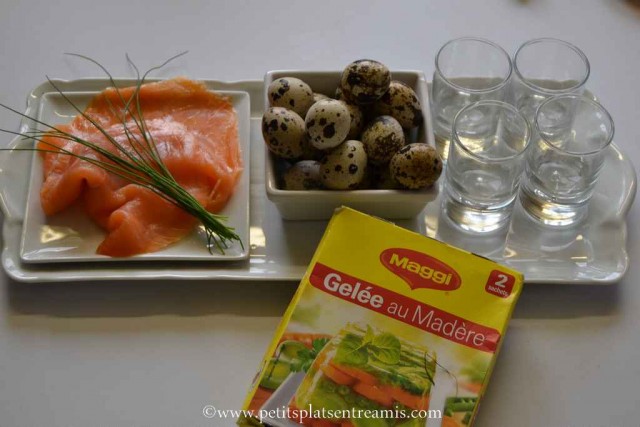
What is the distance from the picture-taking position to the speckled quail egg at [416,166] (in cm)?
103

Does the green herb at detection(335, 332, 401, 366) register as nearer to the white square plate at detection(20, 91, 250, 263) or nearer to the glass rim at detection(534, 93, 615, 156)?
the white square plate at detection(20, 91, 250, 263)

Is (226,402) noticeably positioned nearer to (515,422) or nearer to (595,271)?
(515,422)

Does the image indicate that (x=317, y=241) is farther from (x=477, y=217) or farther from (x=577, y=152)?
(x=577, y=152)

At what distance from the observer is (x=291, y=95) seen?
1.09 meters

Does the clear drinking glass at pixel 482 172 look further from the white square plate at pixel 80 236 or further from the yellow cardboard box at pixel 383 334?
the white square plate at pixel 80 236

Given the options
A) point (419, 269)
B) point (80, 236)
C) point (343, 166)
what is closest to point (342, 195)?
point (343, 166)

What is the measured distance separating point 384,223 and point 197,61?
0.53m

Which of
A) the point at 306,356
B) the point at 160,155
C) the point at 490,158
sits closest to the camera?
the point at 306,356

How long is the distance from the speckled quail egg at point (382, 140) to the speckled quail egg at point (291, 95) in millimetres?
102

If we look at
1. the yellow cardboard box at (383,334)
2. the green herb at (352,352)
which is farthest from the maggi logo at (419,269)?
the green herb at (352,352)

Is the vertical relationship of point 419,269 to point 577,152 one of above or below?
below

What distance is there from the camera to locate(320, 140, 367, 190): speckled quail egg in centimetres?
104

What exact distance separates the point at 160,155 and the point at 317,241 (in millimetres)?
278

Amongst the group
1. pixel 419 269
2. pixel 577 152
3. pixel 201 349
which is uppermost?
pixel 577 152
